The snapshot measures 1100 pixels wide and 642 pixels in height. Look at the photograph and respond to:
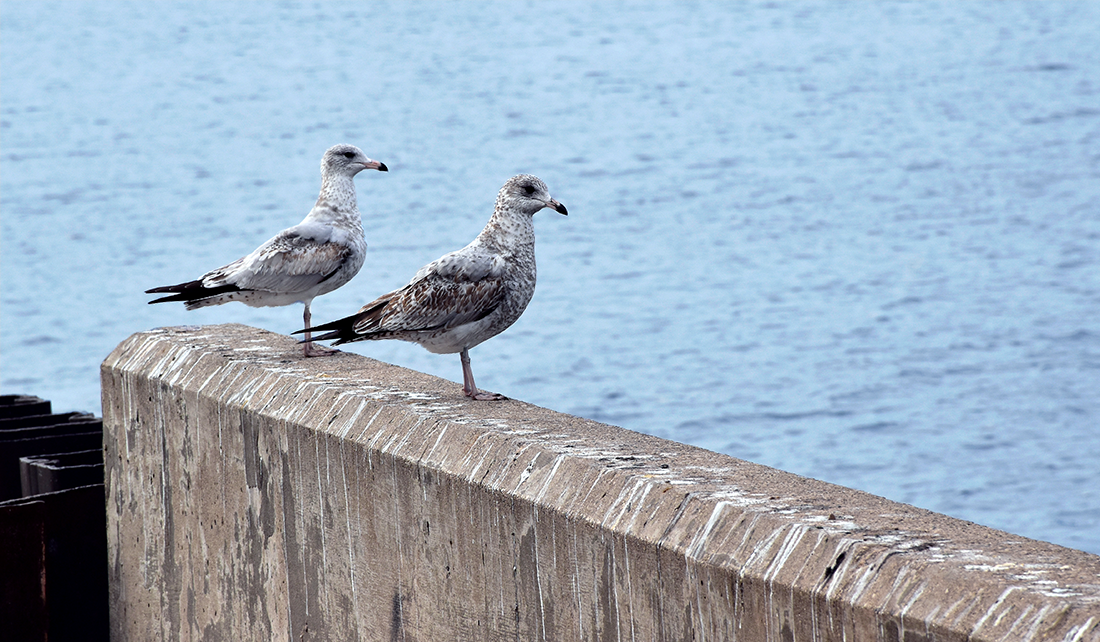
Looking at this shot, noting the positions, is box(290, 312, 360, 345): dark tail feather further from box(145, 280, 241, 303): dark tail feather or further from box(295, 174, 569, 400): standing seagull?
box(145, 280, 241, 303): dark tail feather

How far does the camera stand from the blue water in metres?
13.0

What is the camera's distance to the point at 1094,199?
2141 centimetres

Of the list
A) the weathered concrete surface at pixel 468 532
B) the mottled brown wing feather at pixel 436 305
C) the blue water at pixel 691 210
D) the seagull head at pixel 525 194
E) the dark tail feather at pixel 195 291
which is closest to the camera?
the weathered concrete surface at pixel 468 532

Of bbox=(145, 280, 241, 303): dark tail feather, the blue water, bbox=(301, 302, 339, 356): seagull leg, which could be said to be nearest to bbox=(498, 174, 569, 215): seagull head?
bbox=(301, 302, 339, 356): seagull leg

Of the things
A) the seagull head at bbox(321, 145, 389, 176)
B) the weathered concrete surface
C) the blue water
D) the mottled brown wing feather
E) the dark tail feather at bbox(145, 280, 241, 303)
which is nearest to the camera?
the weathered concrete surface

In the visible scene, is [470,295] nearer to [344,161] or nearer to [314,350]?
[314,350]

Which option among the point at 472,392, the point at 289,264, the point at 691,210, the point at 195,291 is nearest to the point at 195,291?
the point at 195,291

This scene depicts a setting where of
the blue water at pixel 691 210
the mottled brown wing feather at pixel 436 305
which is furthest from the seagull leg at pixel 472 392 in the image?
the blue water at pixel 691 210

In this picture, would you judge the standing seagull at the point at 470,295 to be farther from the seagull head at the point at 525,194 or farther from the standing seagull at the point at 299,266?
the standing seagull at the point at 299,266

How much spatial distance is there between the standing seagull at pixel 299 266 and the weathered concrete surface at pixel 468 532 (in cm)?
20

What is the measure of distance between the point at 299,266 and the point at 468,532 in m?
1.52

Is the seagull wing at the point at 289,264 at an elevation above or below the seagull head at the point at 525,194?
below

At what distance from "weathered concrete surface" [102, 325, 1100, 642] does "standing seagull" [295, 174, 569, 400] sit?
0.59 ft

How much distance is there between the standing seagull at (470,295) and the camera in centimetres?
422
